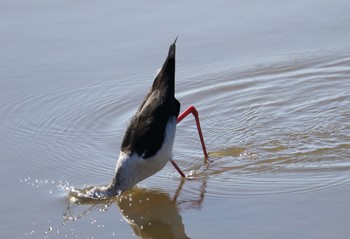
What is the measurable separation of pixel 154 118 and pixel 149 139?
7.5 inches

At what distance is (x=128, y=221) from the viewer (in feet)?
21.0

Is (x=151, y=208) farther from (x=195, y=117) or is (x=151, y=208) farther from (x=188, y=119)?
(x=188, y=119)

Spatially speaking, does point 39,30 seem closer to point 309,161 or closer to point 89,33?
point 89,33

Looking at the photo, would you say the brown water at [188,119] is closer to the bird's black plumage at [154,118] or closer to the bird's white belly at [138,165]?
the bird's white belly at [138,165]

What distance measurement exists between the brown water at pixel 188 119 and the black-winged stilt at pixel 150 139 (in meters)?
0.16

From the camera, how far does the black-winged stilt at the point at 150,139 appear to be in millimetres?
6757

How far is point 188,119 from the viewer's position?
832 cm

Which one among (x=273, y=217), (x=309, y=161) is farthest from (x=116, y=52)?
(x=273, y=217)

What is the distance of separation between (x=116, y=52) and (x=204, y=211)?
3238 millimetres

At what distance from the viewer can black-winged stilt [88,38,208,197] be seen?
6.76 metres

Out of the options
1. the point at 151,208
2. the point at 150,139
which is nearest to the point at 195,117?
the point at 150,139

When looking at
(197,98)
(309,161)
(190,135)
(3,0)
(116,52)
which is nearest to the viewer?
(309,161)

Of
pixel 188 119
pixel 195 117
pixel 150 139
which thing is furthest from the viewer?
pixel 188 119

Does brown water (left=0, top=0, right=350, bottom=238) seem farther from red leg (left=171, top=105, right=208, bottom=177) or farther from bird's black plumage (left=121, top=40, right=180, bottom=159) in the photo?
bird's black plumage (left=121, top=40, right=180, bottom=159)
